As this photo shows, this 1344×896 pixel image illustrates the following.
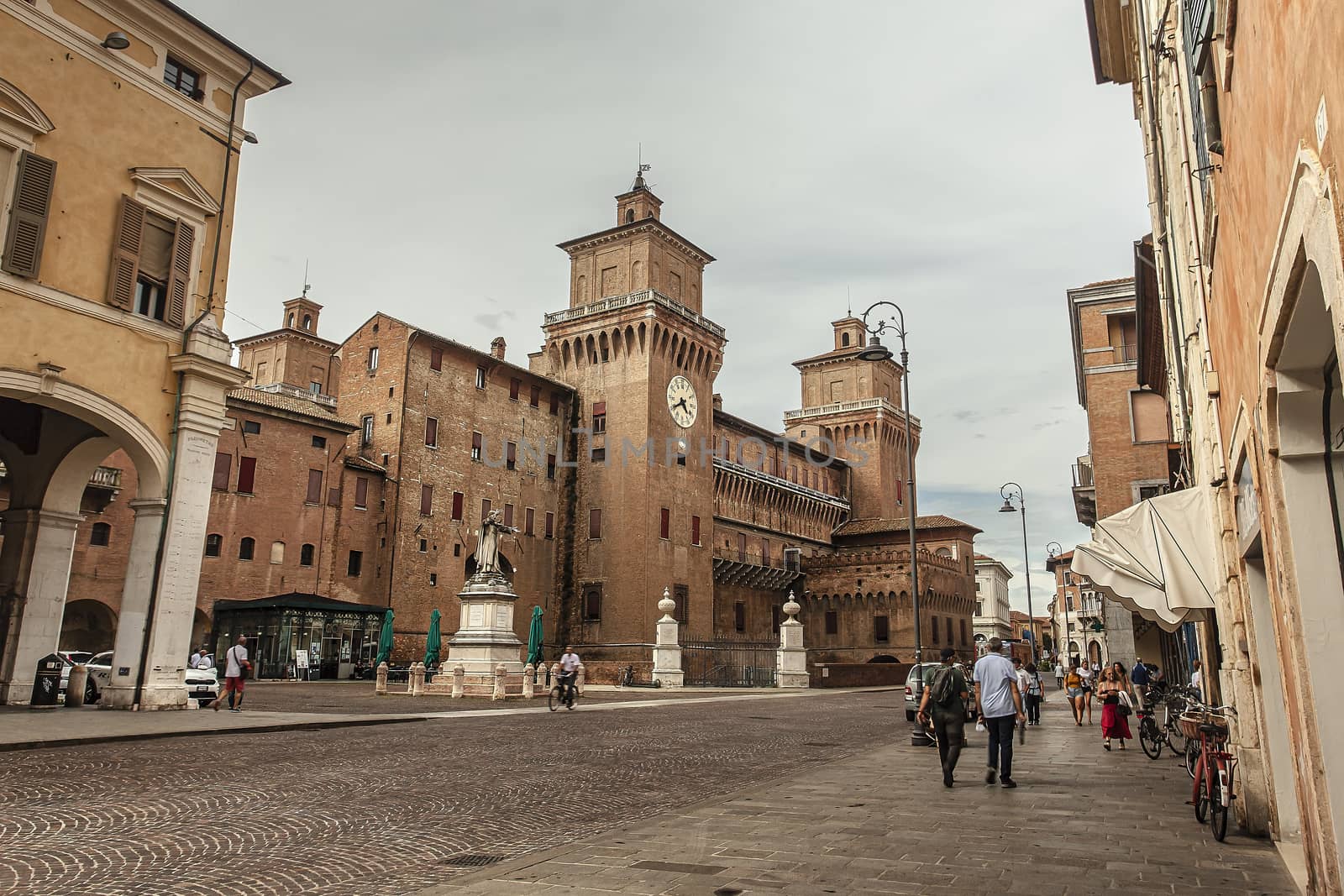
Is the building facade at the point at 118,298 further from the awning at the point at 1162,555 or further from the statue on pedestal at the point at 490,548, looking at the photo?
the awning at the point at 1162,555

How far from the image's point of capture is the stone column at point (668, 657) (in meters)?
35.3

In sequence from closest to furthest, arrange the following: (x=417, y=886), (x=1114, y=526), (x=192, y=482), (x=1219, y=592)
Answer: (x=417, y=886) < (x=1219, y=592) < (x=1114, y=526) < (x=192, y=482)

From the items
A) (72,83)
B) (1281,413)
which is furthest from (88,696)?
(1281,413)

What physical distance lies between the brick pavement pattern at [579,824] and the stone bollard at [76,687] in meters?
5.56

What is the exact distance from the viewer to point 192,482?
1647cm

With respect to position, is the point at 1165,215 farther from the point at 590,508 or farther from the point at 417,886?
the point at 590,508

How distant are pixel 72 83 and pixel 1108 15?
1606 cm

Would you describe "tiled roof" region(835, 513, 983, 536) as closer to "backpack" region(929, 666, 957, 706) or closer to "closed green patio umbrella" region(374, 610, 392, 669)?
"closed green patio umbrella" region(374, 610, 392, 669)

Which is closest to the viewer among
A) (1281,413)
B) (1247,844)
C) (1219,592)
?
(1281,413)

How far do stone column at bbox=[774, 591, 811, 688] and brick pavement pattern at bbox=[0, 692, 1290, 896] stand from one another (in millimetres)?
24620

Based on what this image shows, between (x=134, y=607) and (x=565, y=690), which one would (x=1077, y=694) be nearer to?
(x=565, y=690)

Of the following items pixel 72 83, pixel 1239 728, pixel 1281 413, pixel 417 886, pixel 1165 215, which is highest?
pixel 72 83

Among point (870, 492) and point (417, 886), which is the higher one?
point (870, 492)

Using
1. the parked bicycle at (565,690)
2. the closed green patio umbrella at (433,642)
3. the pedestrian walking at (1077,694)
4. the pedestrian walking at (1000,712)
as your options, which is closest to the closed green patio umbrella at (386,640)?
the closed green patio umbrella at (433,642)
